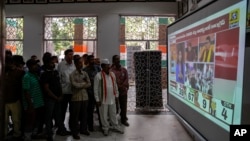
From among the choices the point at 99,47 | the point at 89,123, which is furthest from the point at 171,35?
the point at 99,47

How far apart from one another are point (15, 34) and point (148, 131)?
26.4ft

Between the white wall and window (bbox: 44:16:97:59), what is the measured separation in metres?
0.30

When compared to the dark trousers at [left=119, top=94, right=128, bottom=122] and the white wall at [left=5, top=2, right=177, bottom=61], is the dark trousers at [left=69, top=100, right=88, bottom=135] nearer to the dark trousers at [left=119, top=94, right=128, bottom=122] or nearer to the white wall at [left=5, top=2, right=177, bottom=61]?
the dark trousers at [left=119, top=94, right=128, bottom=122]

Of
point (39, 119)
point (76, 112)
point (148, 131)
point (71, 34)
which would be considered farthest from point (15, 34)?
point (148, 131)

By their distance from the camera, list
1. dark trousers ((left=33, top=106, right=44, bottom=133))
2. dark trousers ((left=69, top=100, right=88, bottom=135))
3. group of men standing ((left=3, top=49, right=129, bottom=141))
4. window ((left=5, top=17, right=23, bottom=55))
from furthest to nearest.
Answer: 1. window ((left=5, top=17, right=23, bottom=55))
2. dark trousers ((left=69, top=100, right=88, bottom=135))
3. dark trousers ((left=33, top=106, right=44, bottom=133))
4. group of men standing ((left=3, top=49, right=129, bottom=141))

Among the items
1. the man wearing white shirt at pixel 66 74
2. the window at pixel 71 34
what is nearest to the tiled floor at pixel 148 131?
the man wearing white shirt at pixel 66 74

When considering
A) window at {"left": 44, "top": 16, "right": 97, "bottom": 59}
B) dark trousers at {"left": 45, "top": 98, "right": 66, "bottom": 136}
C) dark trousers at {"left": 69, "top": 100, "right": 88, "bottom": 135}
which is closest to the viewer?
dark trousers at {"left": 45, "top": 98, "right": 66, "bottom": 136}

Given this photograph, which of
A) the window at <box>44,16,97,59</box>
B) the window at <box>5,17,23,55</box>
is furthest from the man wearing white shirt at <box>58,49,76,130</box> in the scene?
the window at <box>5,17,23,55</box>

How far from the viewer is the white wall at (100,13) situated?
10.7 metres

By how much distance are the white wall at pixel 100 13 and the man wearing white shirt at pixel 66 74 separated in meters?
5.66

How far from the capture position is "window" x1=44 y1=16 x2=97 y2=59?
11.1 metres

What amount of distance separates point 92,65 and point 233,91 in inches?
148

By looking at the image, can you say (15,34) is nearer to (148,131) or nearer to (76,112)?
(76,112)

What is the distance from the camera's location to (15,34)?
1141 cm
